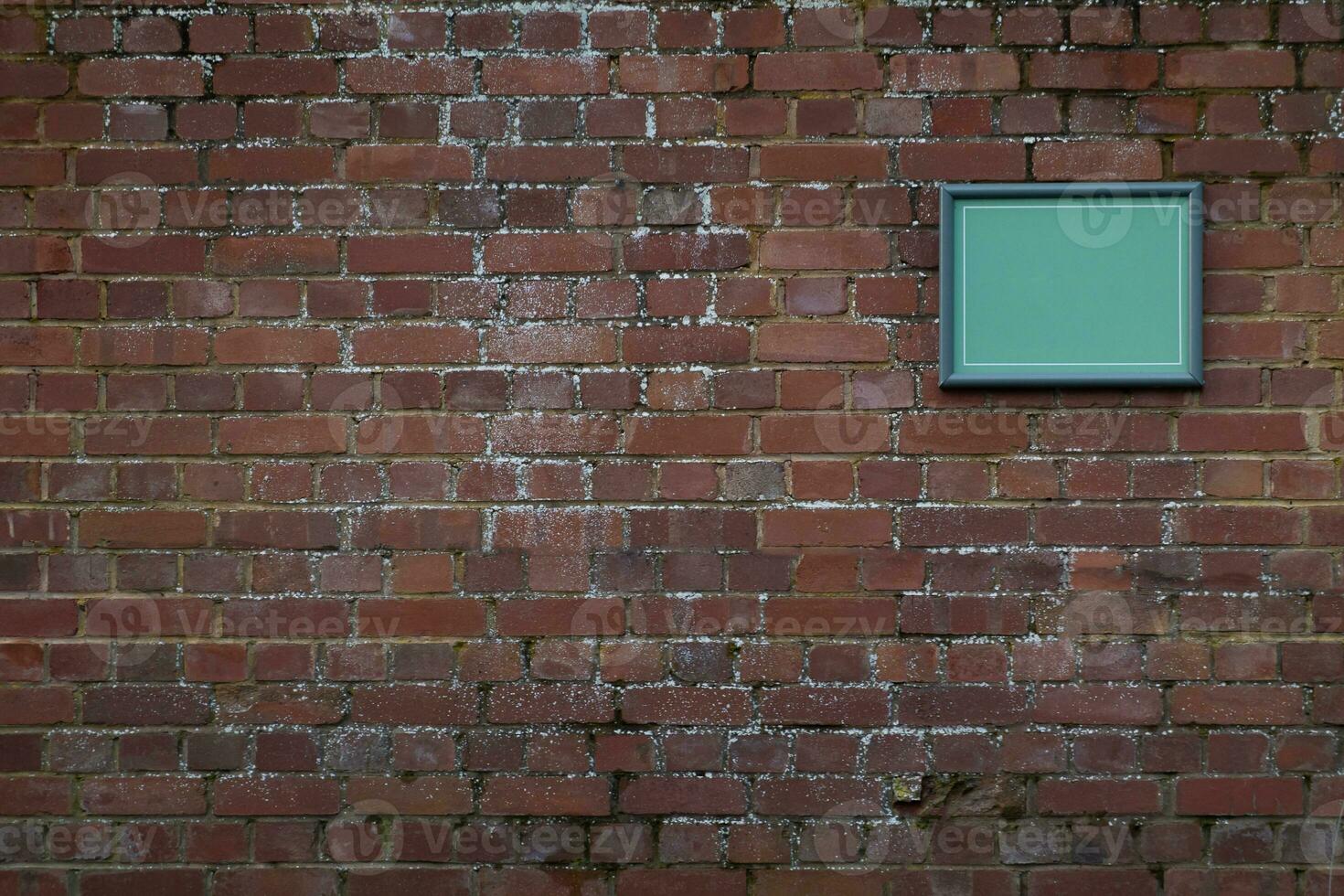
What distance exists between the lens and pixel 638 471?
219cm

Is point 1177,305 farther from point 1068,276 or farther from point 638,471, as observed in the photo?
point 638,471

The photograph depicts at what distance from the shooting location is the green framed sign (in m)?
2.16

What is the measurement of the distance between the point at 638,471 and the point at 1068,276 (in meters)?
1.01

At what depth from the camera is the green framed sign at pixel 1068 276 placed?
2.16 metres

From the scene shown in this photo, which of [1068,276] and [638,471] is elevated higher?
[1068,276]

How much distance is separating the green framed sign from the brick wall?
0.23 feet

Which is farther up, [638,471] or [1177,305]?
[1177,305]

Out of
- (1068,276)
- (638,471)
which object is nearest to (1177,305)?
(1068,276)

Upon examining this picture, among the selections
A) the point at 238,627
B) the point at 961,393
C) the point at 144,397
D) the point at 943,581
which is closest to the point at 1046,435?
the point at 961,393

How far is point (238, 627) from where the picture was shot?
2.20 meters

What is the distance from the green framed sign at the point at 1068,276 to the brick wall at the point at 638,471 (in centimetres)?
7

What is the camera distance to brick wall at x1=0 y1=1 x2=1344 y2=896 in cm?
217

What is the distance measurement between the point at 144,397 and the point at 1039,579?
77.9 inches

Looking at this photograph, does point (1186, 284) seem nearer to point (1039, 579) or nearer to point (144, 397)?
point (1039, 579)
